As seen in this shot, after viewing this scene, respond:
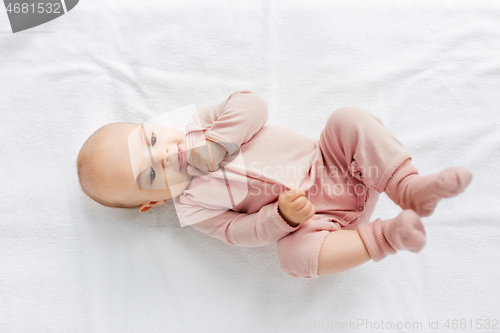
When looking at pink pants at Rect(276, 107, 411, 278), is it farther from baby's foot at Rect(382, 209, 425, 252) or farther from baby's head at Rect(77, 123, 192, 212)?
baby's head at Rect(77, 123, 192, 212)

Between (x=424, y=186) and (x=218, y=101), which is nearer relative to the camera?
(x=424, y=186)

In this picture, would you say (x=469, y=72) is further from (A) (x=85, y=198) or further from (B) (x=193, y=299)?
(A) (x=85, y=198)

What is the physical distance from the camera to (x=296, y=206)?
0.93m

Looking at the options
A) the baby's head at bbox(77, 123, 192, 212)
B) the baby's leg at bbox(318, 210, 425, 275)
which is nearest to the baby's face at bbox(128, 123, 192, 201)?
the baby's head at bbox(77, 123, 192, 212)

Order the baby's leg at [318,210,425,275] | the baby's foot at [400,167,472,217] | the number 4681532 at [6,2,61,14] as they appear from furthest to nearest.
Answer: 1. the number 4681532 at [6,2,61,14]
2. the baby's leg at [318,210,425,275]
3. the baby's foot at [400,167,472,217]

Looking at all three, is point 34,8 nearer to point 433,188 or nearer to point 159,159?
point 159,159

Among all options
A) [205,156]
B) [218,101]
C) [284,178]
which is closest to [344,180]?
[284,178]

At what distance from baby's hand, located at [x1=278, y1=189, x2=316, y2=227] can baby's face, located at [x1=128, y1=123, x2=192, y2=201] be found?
323 millimetres

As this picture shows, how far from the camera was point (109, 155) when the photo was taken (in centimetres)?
100

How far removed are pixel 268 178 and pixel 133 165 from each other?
15.0 inches

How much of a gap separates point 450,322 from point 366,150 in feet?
1.93

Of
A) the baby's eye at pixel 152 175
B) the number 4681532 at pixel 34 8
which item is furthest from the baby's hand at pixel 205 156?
the number 4681532 at pixel 34 8

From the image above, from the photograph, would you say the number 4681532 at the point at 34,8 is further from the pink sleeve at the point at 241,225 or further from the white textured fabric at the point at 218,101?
the pink sleeve at the point at 241,225

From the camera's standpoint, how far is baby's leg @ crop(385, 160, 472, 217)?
2.67ft
